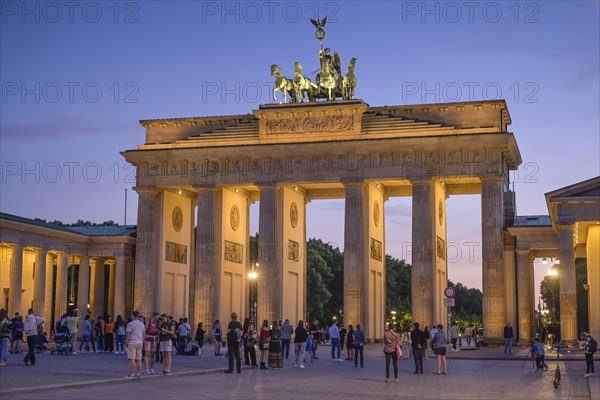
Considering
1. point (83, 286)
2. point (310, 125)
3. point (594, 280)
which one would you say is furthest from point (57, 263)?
point (594, 280)

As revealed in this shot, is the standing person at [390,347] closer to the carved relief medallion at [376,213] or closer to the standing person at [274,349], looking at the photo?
the standing person at [274,349]

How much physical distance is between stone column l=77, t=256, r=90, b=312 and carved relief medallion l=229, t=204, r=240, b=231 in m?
11.6

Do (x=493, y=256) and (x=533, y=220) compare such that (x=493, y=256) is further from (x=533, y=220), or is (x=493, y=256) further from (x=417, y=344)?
(x=417, y=344)

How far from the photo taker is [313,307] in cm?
11231

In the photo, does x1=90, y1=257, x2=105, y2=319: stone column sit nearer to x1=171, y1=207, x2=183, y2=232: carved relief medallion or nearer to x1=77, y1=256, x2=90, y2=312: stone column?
x1=77, y1=256, x2=90, y2=312: stone column

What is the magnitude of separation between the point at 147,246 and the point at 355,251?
626 inches

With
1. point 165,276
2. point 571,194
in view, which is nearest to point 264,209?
point 165,276

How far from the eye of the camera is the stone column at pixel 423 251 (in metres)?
62.9

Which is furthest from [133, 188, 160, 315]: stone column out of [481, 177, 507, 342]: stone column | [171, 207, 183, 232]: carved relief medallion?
[481, 177, 507, 342]: stone column

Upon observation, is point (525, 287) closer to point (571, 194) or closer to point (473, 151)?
point (473, 151)

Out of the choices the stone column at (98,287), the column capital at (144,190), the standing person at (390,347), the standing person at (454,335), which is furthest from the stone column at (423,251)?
the standing person at (390,347)

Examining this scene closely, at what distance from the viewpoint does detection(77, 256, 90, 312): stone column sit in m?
71.6

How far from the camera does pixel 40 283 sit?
214 ft

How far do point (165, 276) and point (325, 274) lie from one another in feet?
157
